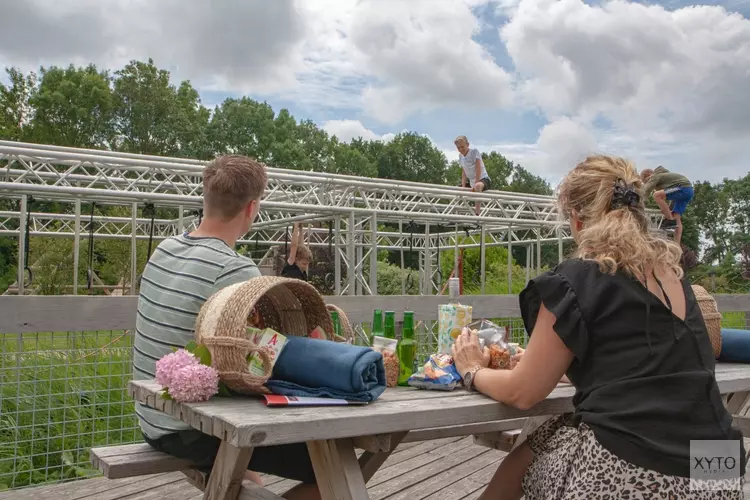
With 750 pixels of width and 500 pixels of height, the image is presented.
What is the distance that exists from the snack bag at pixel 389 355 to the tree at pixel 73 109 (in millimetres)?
34029

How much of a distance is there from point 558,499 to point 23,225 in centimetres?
669

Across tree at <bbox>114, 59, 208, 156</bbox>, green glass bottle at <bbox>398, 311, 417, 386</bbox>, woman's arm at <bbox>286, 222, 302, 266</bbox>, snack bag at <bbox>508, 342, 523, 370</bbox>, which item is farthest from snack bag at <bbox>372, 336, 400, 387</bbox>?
tree at <bbox>114, 59, 208, 156</bbox>

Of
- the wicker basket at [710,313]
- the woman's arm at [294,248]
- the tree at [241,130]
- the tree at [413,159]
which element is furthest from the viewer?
the tree at [413,159]

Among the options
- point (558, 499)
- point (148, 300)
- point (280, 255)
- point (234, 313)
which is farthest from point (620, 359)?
point (280, 255)

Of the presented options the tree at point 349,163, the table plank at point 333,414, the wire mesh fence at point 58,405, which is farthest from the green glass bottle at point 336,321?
the tree at point 349,163

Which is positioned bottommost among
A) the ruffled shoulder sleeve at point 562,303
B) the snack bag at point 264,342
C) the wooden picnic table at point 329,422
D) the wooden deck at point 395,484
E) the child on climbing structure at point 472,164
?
the wooden deck at point 395,484

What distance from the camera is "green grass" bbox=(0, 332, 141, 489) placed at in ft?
11.9

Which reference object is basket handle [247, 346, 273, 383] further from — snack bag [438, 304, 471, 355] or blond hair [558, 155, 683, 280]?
blond hair [558, 155, 683, 280]

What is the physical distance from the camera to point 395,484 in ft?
12.3

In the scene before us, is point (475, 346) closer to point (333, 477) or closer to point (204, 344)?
point (333, 477)

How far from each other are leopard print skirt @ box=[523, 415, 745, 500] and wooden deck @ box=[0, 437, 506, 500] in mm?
1521

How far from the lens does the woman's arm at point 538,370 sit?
79.9 inches

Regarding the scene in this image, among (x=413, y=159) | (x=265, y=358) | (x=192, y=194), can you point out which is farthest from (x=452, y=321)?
(x=413, y=159)

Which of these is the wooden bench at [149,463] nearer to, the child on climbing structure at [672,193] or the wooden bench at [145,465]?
the wooden bench at [145,465]
